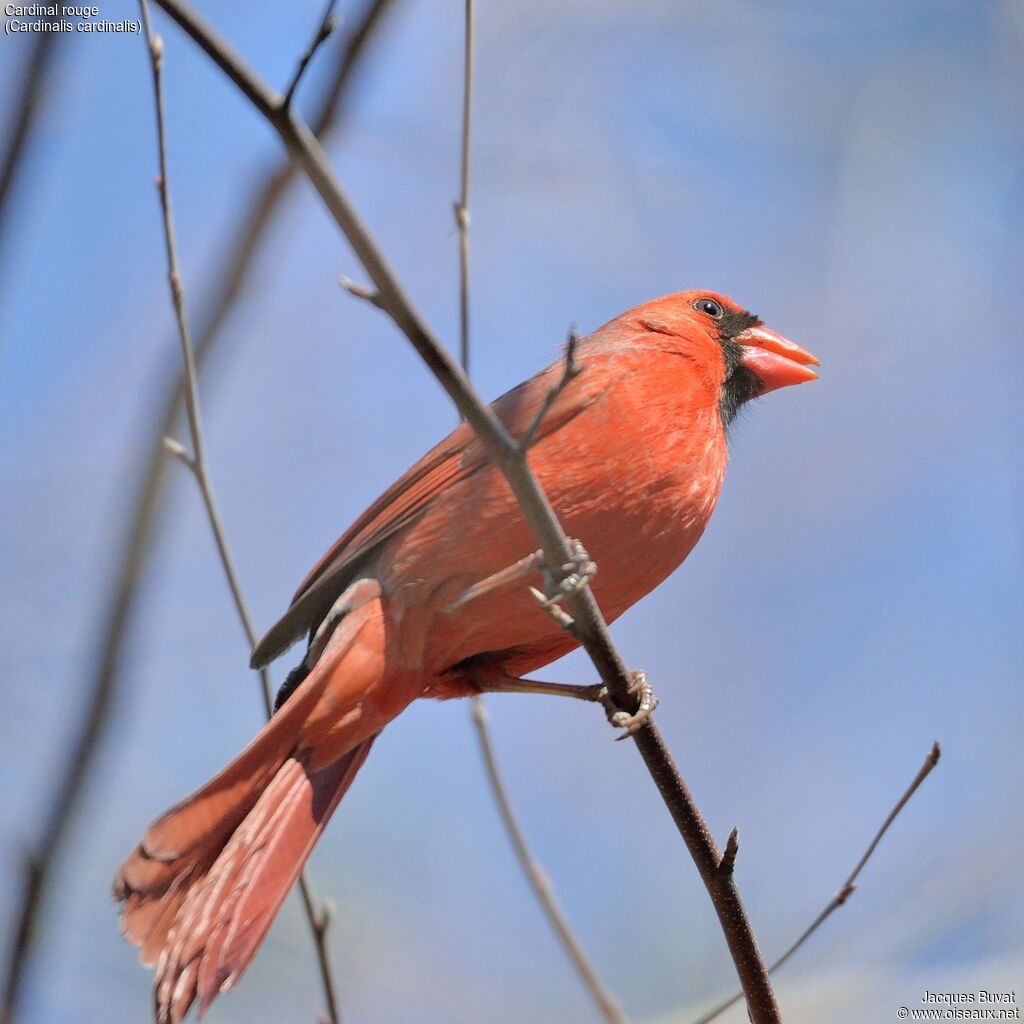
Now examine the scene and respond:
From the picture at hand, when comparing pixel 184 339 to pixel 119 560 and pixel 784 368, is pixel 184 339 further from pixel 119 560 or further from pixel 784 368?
pixel 784 368

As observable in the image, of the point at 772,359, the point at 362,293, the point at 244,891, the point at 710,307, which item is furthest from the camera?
the point at 710,307

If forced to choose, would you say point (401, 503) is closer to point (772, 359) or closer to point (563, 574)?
point (563, 574)

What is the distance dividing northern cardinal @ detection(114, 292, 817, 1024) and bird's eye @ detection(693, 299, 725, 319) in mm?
653

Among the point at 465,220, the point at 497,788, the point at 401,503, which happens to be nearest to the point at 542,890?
the point at 497,788

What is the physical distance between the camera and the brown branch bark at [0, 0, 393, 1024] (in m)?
2.60

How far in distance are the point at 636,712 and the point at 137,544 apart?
1.31 metres

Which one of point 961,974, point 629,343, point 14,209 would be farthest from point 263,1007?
point 14,209

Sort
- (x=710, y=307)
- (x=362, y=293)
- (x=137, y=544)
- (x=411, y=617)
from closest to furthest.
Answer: (x=362, y=293), (x=411, y=617), (x=137, y=544), (x=710, y=307)

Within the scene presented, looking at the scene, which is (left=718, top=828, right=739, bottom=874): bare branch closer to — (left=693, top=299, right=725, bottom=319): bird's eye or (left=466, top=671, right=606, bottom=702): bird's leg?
(left=466, top=671, right=606, bottom=702): bird's leg

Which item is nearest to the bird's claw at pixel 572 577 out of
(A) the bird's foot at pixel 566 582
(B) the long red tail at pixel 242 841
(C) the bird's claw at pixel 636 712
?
(A) the bird's foot at pixel 566 582

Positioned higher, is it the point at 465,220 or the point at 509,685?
the point at 465,220

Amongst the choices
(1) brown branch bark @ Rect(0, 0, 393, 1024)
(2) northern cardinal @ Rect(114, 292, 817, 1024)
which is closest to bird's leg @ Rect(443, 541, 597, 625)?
(2) northern cardinal @ Rect(114, 292, 817, 1024)

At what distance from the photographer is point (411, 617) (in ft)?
9.63

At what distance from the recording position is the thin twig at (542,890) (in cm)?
293
